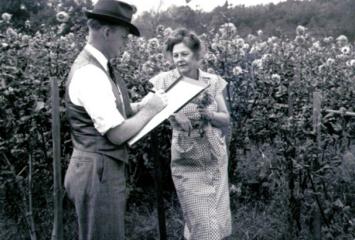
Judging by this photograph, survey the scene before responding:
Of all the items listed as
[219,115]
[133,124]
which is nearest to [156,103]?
[133,124]

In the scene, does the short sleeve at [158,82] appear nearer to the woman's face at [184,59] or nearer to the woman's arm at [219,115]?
the woman's face at [184,59]

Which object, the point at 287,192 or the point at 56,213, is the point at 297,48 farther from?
the point at 56,213

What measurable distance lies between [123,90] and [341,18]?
1196 inches

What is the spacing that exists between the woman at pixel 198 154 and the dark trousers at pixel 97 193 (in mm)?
936

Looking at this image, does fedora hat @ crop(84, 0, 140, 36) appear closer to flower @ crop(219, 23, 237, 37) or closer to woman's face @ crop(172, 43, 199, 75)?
woman's face @ crop(172, 43, 199, 75)

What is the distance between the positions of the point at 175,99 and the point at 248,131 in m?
2.11

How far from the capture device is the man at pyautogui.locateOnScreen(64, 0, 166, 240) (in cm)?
231

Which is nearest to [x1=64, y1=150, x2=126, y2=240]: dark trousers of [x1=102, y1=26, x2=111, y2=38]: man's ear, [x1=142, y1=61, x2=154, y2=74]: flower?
[x1=102, y1=26, x2=111, y2=38]: man's ear

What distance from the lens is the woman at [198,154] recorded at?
133 inches

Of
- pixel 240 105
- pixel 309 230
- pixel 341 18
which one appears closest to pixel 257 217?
pixel 309 230

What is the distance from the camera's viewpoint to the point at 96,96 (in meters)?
2.24

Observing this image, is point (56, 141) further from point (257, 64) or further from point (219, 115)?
point (257, 64)

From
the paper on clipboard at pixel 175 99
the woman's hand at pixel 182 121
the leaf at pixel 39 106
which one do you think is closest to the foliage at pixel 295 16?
the leaf at pixel 39 106

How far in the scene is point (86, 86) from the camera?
2.28 metres
